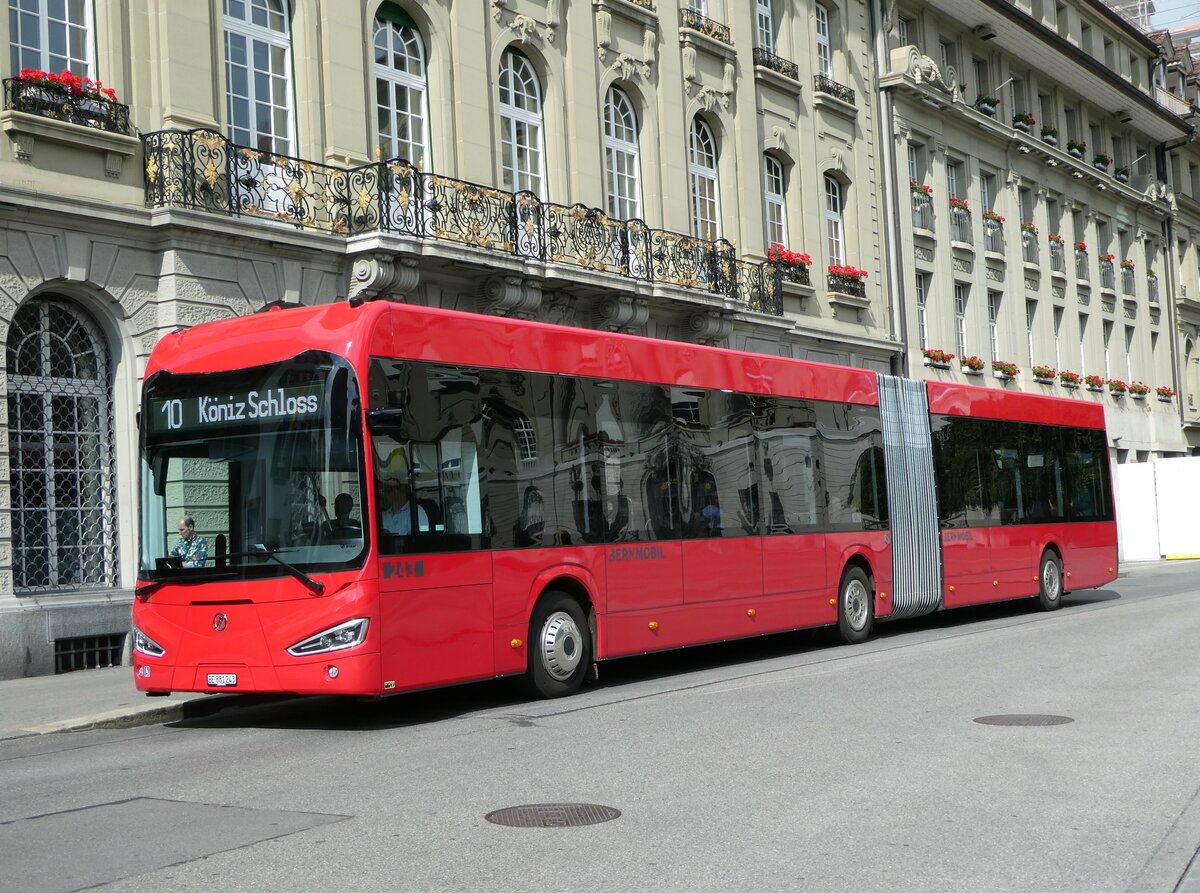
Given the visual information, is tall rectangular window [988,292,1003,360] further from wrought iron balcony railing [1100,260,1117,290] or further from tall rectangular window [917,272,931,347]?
wrought iron balcony railing [1100,260,1117,290]

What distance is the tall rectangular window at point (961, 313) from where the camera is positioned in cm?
3734

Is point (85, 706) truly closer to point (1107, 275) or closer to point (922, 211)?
point (922, 211)

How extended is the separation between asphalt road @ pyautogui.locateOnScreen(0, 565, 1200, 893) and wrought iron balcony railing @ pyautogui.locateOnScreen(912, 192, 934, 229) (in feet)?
73.8

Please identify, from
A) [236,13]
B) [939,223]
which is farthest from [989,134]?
[236,13]

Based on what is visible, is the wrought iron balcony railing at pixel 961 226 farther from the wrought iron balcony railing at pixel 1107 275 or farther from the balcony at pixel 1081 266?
the wrought iron balcony railing at pixel 1107 275

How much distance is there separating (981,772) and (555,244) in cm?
1539

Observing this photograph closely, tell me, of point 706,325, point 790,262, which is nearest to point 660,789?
point 706,325

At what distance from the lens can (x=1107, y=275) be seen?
1844 inches

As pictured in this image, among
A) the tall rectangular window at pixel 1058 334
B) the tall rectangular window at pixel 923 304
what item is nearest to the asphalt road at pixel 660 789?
the tall rectangular window at pixel 923 304

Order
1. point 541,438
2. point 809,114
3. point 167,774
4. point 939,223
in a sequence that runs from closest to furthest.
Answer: point 167,774, point 541,438, point 809,114, point 939,223

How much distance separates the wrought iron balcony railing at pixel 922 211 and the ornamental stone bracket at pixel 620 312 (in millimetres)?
12995

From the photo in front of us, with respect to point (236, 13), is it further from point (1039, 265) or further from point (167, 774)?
point (1039, 265)

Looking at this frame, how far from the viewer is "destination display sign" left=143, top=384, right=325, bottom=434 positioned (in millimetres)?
10953

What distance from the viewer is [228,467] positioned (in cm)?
1117
